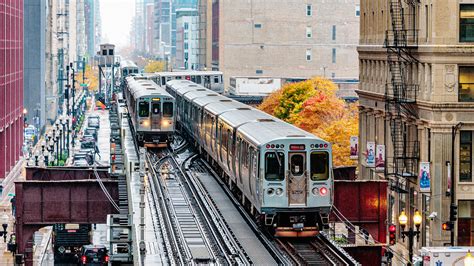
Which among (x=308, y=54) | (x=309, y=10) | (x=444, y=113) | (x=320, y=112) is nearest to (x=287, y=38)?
(x=308, y=54)

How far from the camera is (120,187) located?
51812mm

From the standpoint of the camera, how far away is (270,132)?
1575 inches

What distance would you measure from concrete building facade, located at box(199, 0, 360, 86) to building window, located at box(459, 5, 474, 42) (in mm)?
112458

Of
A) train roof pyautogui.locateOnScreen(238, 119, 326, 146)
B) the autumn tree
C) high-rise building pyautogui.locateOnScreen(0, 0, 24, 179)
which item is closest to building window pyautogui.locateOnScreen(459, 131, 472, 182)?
train roof pyautogui.locateOnScreen(238, 119, 326, 146)

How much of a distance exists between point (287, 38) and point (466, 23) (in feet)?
378

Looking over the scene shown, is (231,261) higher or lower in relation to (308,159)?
lower

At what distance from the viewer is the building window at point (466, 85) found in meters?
54.7

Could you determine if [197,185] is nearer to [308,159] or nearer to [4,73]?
[308,159]

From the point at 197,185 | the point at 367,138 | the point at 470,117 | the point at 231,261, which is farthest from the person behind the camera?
the point at 367,138

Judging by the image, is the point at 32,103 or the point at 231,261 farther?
the point at 32,103

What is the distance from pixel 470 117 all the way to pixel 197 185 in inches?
502

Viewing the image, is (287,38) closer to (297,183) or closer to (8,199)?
(8,199)

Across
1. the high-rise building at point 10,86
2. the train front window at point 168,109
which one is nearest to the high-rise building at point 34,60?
the high-rise building at point 10,86

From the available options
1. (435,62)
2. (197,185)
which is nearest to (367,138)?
(435,62)
